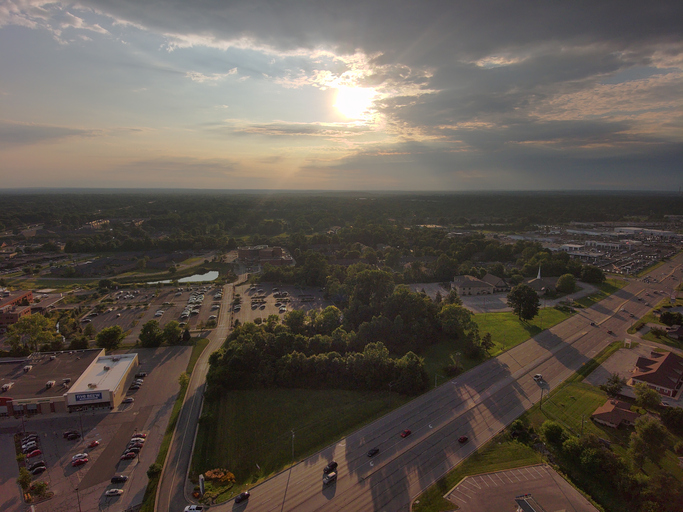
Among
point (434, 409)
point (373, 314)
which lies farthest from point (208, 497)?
point (373, 314)

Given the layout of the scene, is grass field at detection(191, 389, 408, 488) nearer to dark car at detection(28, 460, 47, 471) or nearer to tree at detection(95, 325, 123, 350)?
dark car at detection(28, 460, 47, 471)

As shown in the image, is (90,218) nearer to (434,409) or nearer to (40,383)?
(40,383)

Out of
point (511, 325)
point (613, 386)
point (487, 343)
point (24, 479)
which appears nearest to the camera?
point (24, 479)

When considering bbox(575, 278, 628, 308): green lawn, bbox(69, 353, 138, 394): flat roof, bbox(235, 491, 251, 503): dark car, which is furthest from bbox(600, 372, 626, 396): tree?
bbox(69, 353, 138, 394): flat roof

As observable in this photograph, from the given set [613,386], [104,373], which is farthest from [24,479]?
[613,386]

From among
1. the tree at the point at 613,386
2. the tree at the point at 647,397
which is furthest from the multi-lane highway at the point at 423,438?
the tree at the point at 647,397

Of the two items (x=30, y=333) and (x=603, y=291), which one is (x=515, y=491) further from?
(x=603, y=291)
